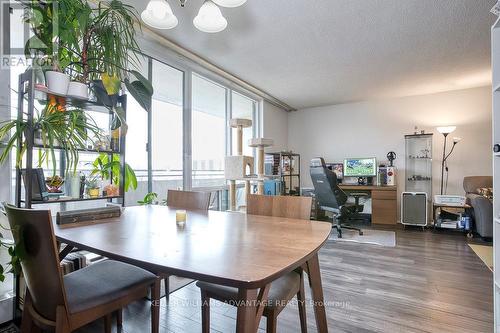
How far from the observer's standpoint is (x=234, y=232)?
3.75 feet

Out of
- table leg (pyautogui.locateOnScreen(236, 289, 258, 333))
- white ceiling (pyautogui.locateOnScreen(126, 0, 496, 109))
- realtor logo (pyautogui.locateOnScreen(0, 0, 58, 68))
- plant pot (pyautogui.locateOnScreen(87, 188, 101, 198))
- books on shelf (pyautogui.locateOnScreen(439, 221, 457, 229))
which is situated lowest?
books on shelf (pyautogui.locateOnScreen(439, 221, 457, 229))

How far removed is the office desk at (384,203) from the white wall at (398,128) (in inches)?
25.0

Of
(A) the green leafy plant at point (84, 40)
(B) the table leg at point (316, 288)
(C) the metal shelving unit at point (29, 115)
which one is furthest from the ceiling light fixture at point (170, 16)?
(B) the table leg at point (316, 288)

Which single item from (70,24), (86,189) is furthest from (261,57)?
(86,189)

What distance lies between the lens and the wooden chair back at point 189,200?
1852 mm

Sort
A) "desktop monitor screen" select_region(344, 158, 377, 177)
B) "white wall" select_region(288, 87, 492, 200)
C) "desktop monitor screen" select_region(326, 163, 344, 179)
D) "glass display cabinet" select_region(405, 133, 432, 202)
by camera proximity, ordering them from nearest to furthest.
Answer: "white wall" select_region(288, 87, 492, 200), "glass display cabinet" select_region(405, 133, 432, 202), "desktop monitor screen" select_region(344, 158, 377, 177), "desktop monitor screen" select_region(326, 163, 344, 179)

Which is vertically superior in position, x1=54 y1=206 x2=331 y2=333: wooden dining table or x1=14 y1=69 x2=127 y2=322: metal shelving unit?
x1=14 y1=69 x2=127 y2=322: metal shelving unit

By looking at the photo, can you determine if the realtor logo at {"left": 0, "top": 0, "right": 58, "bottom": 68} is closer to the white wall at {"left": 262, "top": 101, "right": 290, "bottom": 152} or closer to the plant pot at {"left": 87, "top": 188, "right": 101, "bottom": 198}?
the plant pot at {"left": 87, "top": 188, "right": 101, "bottom": 198}

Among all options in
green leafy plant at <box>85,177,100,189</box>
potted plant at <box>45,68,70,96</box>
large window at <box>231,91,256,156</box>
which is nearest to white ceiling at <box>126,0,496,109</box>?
large window at <box>231,91,256,156</box>

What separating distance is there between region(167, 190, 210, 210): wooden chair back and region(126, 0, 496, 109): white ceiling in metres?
1.55

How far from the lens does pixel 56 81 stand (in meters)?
1.45

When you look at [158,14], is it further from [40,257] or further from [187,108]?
[187,108]

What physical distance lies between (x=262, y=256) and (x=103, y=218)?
1.11 meters

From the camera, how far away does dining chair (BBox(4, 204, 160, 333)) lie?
857mm
